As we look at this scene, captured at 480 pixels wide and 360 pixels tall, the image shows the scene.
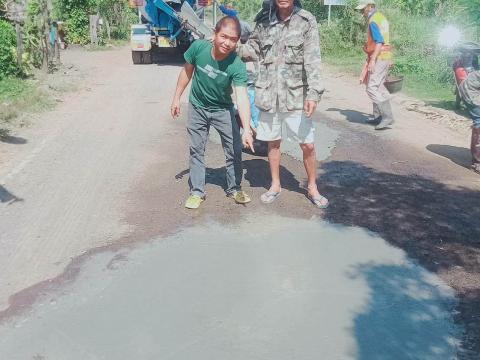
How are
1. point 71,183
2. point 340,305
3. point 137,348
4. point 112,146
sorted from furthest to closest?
point 112,146
point 71,183
point 340,305
point 137,348

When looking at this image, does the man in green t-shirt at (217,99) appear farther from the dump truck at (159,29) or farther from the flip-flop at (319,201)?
the dump truck at (159,29)

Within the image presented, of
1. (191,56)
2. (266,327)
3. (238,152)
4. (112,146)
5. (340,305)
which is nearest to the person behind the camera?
(266,327)

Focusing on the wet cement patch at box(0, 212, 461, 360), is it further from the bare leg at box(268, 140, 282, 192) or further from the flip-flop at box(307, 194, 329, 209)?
Result: the bare leg at box(268, 140, 282, 192)

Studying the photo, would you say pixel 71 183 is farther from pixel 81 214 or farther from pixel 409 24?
pixel 409 24

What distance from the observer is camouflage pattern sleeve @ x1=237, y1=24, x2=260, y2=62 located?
4.82 meters

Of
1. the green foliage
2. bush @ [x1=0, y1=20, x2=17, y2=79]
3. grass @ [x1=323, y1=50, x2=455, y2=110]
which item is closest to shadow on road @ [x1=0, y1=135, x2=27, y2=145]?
bush @ [x1=0, y1=20, x2=17, y2=79]

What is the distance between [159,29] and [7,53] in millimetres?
5958

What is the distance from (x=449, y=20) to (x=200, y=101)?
13.1 m

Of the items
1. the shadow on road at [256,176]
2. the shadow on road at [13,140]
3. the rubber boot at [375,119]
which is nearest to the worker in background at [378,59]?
the rubber boot at [375,119]

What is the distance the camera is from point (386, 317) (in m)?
3.32

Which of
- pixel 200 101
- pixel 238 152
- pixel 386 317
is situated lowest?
pixel 386 317

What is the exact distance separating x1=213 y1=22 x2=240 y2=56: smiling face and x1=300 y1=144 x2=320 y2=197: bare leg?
1.10 meters

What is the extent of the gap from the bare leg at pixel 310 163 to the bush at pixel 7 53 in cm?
791

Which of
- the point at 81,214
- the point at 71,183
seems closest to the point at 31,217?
the point at 81,214
